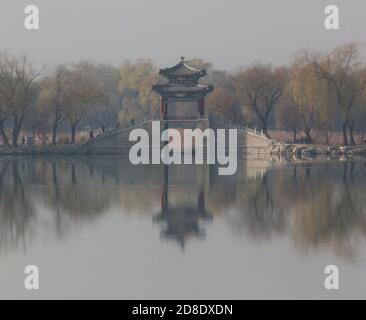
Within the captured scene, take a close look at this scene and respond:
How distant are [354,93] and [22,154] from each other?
20.0 meters

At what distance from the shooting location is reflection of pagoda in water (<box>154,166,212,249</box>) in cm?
1753

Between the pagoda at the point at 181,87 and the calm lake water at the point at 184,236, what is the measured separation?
80.6 feet

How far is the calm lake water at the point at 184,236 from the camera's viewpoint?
1298 centimetres

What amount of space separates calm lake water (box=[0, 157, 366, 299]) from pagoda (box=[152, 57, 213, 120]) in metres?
24.6

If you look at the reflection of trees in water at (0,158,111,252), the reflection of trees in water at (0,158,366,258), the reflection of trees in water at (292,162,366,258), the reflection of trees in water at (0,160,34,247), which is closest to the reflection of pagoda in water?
the reflection of trees in water at (0,158,366,258)

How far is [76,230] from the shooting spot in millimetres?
18391

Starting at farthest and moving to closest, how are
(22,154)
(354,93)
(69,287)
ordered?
(22,154) → (354,93) → (69,287)

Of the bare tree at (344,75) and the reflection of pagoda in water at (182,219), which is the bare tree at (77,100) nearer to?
the bare tree at (344,75)

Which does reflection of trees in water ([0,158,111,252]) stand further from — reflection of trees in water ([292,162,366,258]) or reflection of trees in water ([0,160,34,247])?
reflection of trees in water ([292,162,366,258])

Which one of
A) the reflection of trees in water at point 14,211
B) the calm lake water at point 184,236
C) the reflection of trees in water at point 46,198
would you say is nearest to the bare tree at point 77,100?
the reflection of trees in water at point 46,198

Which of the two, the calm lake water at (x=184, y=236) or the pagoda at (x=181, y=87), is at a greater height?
the pagoda at (x=181, y=87)

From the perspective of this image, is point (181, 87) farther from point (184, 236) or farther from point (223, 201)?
point (184, 236)
